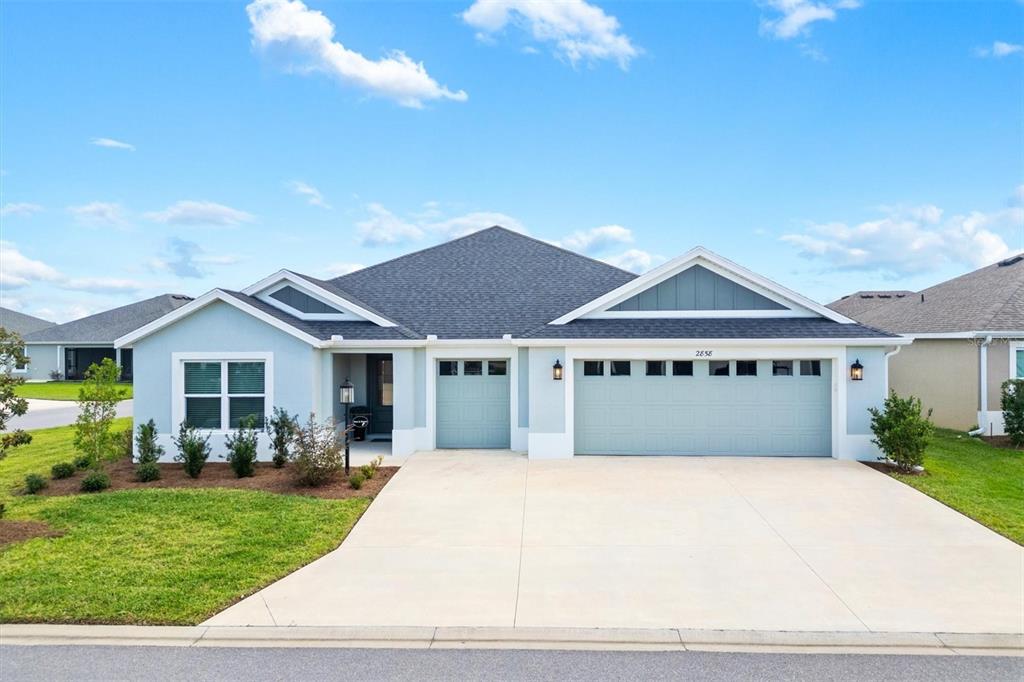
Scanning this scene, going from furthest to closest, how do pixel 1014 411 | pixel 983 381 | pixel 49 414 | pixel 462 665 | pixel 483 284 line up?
pixel 49 414, pixel 483 284, pixel 983 381, pixel 1014 411, pixel 462 665

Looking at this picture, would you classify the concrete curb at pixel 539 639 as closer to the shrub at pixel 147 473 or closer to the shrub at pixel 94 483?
the shrub at pixel 94 483

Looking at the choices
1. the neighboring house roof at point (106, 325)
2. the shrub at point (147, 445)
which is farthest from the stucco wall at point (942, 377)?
the neighboring house roof at point (106, 325)

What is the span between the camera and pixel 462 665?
465 centimetres

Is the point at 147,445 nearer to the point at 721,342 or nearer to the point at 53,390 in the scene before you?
the point at 721,342

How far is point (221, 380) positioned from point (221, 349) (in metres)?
0.69

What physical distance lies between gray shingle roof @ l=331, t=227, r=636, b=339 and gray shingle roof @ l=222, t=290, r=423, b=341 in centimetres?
73

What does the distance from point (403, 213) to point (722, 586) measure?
20373 millimetres

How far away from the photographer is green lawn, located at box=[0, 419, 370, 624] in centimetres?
561

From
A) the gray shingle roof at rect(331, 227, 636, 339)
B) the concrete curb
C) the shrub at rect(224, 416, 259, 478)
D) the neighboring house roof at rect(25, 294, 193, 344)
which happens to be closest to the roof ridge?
the gray shingle roof at rect(331, 227, 636, 339)

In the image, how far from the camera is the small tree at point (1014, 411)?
45.3 feet

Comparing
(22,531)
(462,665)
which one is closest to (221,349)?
(22,531)

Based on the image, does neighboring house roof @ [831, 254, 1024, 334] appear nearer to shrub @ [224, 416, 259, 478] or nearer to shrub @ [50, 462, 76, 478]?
shrub @ [224, 416, 259, 478]

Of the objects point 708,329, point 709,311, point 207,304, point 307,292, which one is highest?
point 307,292

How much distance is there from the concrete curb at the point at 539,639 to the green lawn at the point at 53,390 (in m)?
25.9
